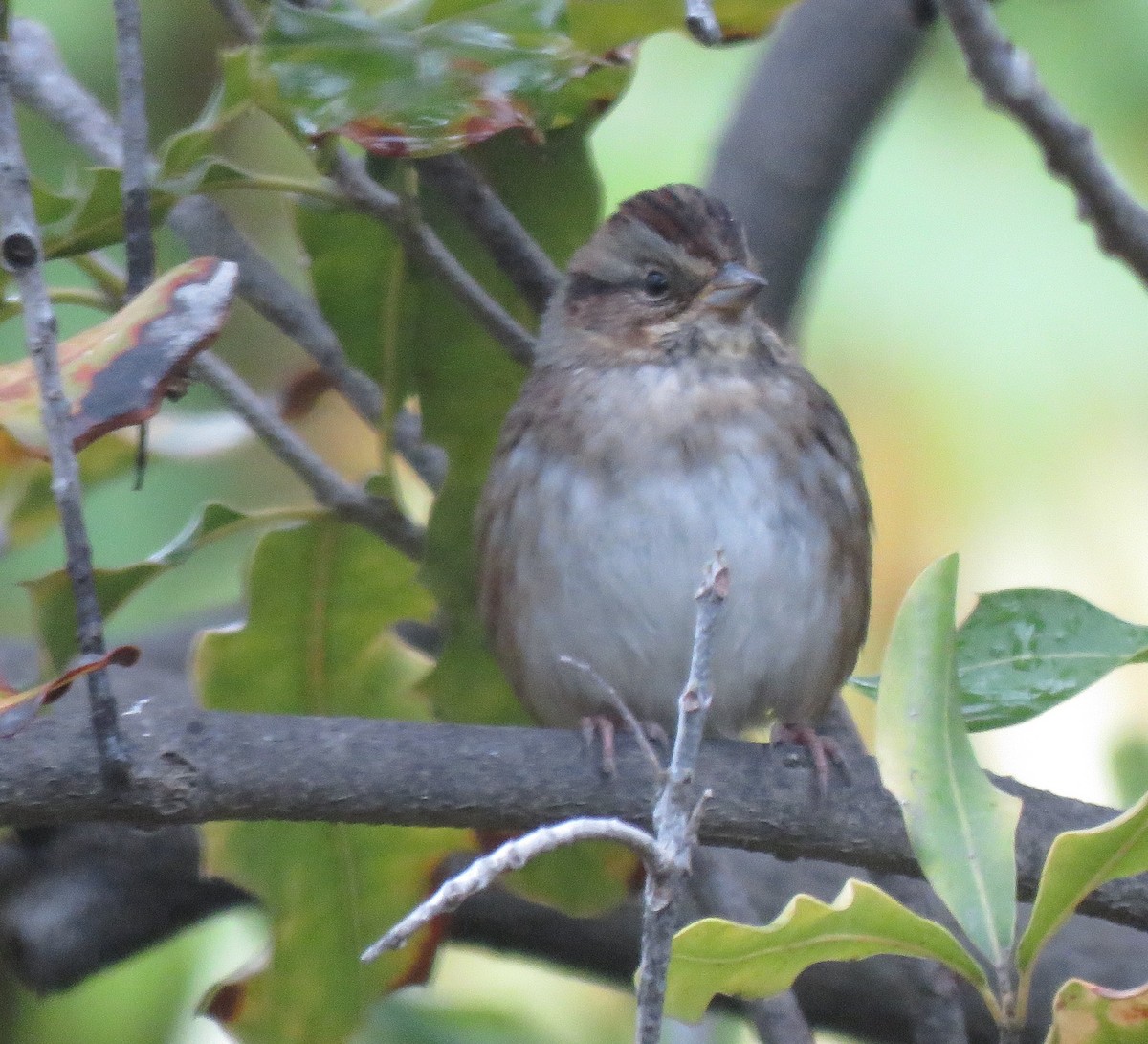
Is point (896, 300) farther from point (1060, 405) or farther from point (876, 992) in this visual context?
point (876, 992)

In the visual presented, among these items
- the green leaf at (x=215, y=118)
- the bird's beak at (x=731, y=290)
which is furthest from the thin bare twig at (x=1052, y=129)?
the green leaf at (x=215, y=118)

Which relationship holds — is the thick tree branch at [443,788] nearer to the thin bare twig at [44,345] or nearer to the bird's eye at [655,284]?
the thin bare twig at [44,345]

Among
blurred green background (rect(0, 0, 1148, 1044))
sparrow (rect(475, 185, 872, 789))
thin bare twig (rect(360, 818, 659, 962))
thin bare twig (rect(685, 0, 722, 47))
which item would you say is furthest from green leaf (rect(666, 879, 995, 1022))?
blurred green background (rect(0, 0, 1148, 1044))

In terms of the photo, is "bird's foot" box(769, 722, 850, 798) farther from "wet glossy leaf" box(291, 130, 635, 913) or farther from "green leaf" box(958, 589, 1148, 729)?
"wet glossy leaf" box(291, 130, 635, 913)

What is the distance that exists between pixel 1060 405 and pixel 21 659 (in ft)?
6.41

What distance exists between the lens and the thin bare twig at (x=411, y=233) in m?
2.28

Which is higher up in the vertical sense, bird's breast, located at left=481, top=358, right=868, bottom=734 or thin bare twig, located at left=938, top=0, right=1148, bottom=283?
thin bare twig, located at left=938, top=0, right=1148, bottom=283

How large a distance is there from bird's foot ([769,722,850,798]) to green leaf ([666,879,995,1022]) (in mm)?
460

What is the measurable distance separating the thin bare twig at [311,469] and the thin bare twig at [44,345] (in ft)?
2.36

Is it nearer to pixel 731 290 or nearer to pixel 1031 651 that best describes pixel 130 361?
pixel 1031 651

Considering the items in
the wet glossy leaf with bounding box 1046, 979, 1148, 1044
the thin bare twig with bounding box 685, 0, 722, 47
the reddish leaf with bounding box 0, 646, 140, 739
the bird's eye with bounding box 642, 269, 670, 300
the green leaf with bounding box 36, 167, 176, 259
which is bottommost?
the wet glossy leaf with bounding box 1046, 979, 1148, 1044

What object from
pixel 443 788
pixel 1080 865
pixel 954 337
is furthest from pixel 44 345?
pixel 954 337

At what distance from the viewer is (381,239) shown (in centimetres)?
257

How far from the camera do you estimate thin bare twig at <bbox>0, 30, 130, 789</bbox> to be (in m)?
1.38
